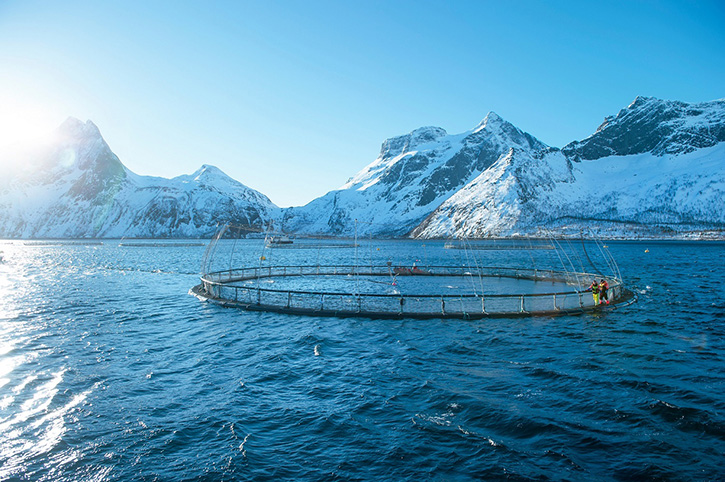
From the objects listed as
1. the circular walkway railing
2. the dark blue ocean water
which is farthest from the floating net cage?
the dark blue ocean water

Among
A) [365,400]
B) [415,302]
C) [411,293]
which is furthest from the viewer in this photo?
[411,293]

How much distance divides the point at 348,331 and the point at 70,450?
18.2 m

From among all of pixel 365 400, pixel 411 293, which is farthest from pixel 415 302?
pixel 365 400

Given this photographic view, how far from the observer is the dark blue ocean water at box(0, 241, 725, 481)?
1229 cm

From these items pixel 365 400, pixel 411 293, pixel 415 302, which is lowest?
pixel 365 400

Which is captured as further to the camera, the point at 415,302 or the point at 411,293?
the point at 411,293

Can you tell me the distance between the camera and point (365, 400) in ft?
56.3

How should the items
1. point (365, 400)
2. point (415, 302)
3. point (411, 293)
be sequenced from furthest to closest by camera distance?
point (411, 293), point (415, 302), point (365, 400)

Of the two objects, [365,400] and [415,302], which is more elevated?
[415,302]

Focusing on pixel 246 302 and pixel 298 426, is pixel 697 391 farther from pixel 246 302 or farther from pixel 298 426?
pixel 246 302

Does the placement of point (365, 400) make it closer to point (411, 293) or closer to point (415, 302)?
point (415, 302)

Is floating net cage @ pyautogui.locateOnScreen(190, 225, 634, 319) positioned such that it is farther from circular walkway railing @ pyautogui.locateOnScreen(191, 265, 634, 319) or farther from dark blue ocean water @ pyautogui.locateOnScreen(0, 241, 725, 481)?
dark blue ocean water @ pyautogui.locateOnScreen(0, 241, 725, 481)

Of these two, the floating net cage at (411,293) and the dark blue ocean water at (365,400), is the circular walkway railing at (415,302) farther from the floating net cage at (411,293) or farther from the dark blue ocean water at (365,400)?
the dark blue ocean water at (365,400)

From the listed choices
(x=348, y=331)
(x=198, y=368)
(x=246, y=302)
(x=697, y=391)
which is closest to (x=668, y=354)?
(x=697, y=391)
